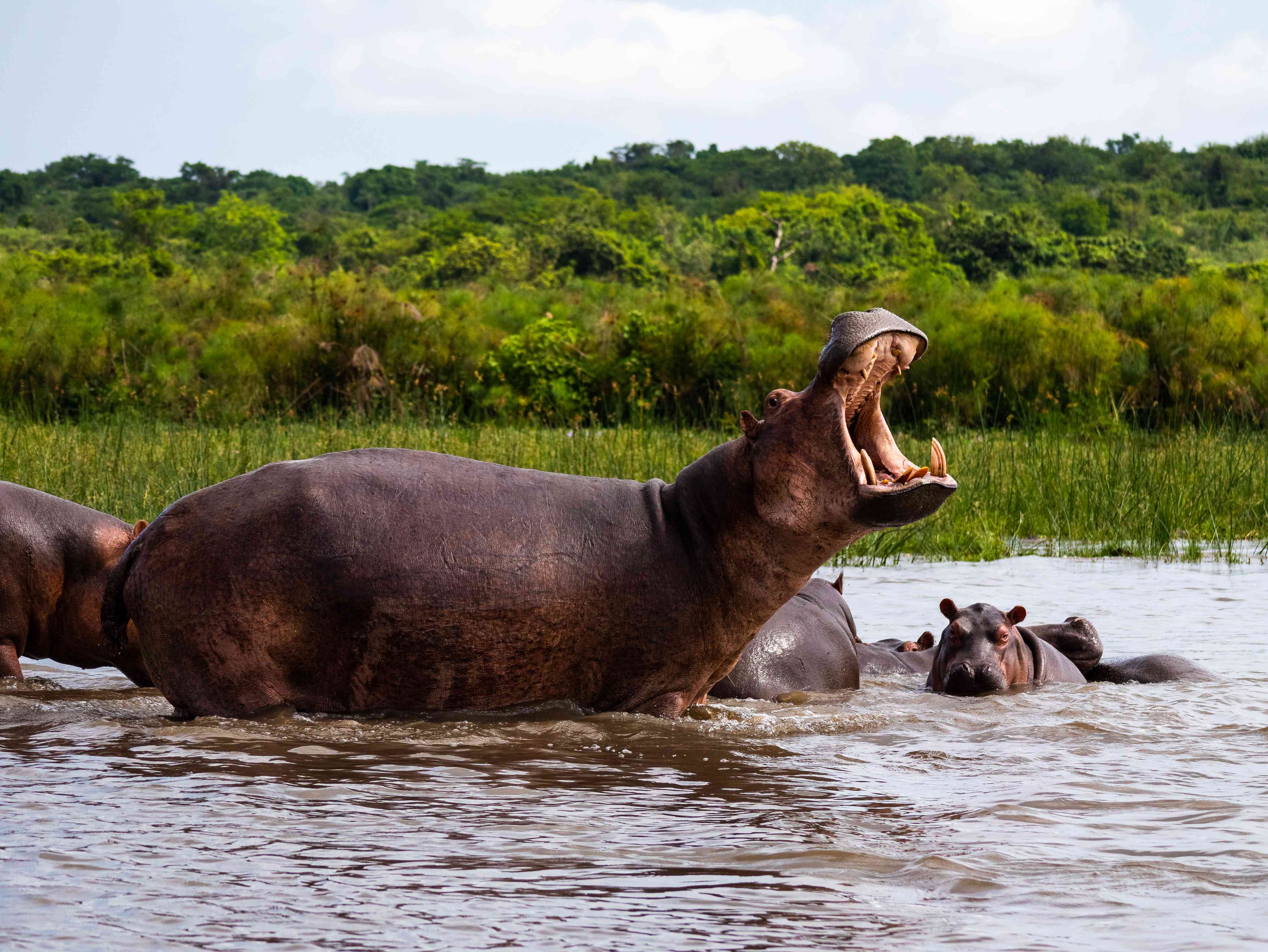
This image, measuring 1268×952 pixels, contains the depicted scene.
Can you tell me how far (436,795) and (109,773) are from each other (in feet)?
2.72

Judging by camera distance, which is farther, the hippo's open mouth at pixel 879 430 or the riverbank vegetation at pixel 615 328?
the riverbank vegetation at pixel 615 328

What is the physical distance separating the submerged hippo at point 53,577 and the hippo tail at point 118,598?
1174mm

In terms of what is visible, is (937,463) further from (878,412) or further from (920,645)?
(920,645)

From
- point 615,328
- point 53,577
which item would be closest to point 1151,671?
point 53,577

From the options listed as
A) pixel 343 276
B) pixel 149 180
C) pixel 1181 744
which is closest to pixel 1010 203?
pixel 343 276

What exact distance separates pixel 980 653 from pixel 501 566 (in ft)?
6.88

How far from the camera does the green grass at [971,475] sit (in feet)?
28.6

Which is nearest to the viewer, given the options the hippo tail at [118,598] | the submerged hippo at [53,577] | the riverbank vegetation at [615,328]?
the hippo tail at [118,598]

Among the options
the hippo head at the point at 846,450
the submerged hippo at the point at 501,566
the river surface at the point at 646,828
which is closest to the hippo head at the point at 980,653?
the river surface at the point at 646,828

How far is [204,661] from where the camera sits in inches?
149

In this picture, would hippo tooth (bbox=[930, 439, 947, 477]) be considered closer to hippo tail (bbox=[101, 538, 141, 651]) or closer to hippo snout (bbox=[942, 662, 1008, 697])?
hippo snout (bbox=[942, 662, 1008, 697])

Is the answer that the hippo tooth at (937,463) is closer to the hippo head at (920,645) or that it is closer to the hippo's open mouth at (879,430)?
the hippo's open mouth at (879,430)

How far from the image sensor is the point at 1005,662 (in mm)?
5266

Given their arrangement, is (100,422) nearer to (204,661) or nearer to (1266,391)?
(204,661)
